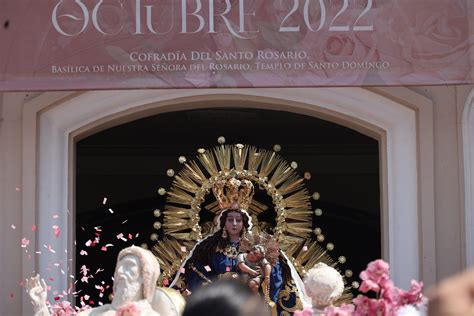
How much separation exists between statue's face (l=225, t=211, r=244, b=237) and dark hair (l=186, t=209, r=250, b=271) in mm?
19

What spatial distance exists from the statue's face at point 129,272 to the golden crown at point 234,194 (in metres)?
1.63

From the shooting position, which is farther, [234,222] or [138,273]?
[234,222]

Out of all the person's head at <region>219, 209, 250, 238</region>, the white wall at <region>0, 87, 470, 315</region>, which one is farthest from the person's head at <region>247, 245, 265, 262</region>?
the white wall at <region>0, 87, 470, 315</region>

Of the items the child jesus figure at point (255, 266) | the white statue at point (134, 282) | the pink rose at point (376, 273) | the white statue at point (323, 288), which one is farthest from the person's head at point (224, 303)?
the child jesus figure at point (255, 266)

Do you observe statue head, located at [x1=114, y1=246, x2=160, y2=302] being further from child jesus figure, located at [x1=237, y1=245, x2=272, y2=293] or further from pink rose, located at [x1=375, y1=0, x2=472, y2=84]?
pink rose, located at [x1=375, y1=0, x2=472, y2=84]

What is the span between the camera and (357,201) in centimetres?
721

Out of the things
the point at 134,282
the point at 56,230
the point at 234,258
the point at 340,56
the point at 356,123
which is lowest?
the point at 134,282

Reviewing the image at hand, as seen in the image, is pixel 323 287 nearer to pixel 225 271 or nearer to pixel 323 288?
pixel 323 288

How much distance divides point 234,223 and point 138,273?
1567 millimetres

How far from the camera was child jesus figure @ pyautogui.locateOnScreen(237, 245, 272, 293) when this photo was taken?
20.9 feet

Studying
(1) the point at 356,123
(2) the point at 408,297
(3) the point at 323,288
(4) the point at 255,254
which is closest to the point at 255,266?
(4) the point at 255,254

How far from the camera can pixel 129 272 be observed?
4.96 metres

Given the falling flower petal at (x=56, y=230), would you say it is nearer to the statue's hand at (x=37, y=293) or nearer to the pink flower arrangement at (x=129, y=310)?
the statue's hand at (x=37, y=293)

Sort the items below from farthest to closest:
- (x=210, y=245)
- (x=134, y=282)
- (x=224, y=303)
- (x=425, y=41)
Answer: (x=210, y=245), (x=425, y=41), (x=134, y=282), (x=224, y=303)
